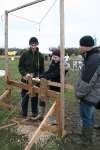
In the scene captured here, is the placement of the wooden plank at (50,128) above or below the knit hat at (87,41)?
below

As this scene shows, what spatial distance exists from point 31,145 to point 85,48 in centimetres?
184

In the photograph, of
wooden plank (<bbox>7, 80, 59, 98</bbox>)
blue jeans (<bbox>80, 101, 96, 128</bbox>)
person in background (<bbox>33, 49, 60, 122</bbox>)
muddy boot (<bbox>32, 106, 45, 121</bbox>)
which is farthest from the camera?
muddy boot (<bbox>32, 106, 45, 121</bbox>)

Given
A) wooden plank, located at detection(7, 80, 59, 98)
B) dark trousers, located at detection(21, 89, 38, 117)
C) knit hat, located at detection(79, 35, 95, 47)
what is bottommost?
dark trousers, located at detection(21, 89, 38, 117)

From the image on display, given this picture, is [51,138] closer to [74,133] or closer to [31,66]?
[74,133]

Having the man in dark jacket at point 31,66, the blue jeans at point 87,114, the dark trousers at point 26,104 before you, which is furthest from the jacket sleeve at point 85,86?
the dark trousers at point 26,104

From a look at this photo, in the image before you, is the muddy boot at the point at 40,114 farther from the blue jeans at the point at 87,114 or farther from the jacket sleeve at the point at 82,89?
the jacket sleeve at the point at 82,89

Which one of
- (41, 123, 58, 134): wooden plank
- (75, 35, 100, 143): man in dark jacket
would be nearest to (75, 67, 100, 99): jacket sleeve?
(75, 35, 100, 143): man in dark jacket

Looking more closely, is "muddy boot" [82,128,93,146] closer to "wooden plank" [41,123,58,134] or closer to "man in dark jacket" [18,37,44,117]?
"wooden plank" [41,123,58,134]

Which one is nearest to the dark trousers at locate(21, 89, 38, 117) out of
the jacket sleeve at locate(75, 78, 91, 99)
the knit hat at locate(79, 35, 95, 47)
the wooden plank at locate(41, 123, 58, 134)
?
the wooden plank at locate(41, 123, 58, 134)

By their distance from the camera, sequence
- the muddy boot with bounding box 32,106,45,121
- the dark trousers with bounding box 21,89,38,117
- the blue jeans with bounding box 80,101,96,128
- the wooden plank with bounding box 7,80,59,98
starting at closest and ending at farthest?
1. the blue jeans with bounding box 80,101,96,128
2. the wooden plank with bounding box 7,80,59,98
3. the muddy boot with bounding box 32,106,45,121
4. the dark trousers with bounding box 21,89,38,117

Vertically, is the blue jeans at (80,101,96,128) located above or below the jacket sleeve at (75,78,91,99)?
below

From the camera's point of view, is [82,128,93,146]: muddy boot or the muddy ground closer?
the muddy ground

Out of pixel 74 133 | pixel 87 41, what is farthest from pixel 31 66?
pixel 87 41

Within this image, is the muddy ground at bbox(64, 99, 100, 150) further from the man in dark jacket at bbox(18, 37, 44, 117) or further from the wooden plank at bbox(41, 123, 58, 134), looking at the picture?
the man in dark jacket at bbox(18, 37, 44, 117)
